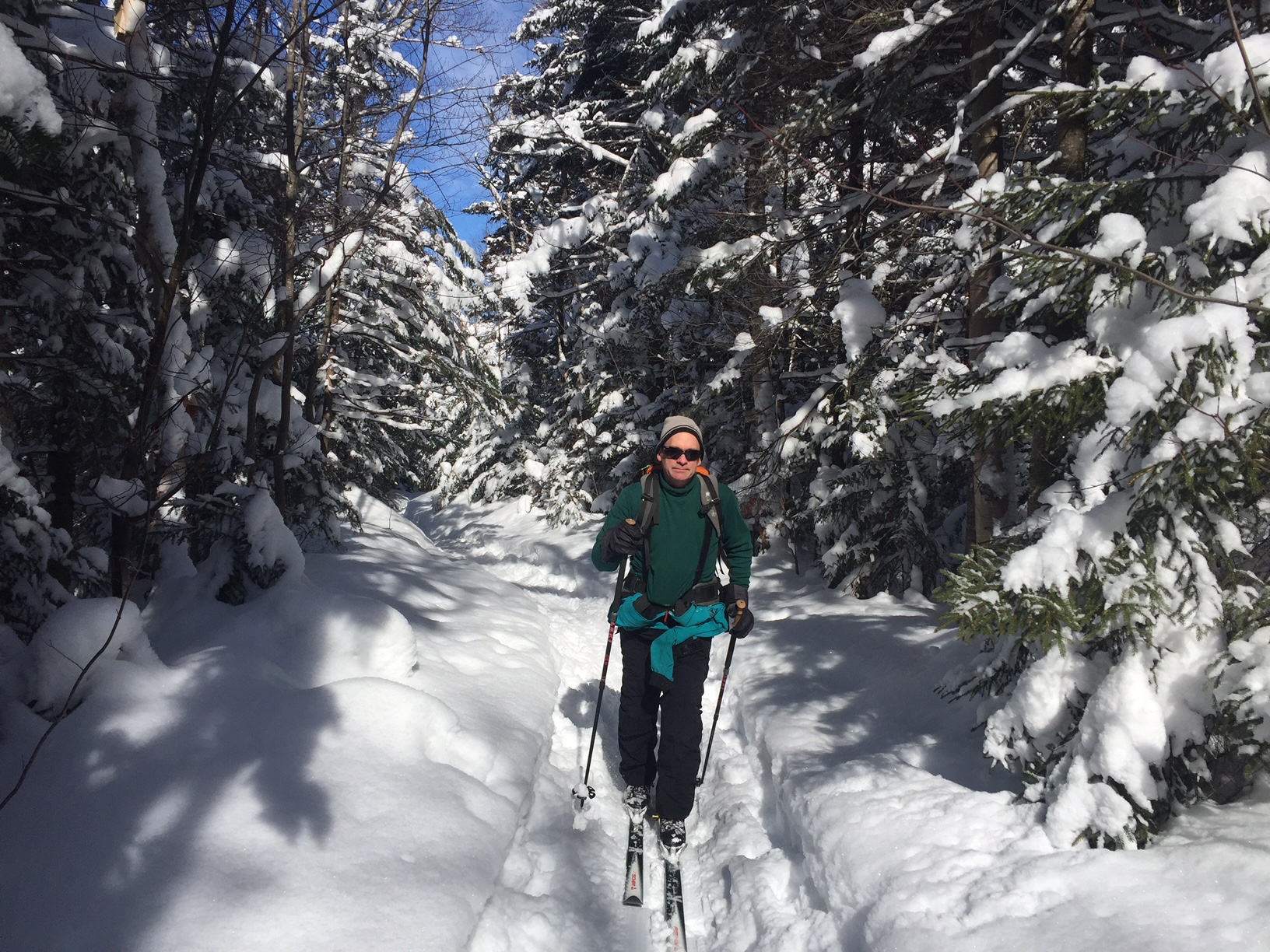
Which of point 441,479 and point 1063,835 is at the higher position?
point 1063,835

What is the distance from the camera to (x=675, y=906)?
3.42 m

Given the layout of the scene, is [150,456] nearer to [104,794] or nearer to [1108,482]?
[104,794]

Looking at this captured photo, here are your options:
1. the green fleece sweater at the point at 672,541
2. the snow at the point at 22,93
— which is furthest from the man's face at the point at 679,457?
the snow at the point at 22,93

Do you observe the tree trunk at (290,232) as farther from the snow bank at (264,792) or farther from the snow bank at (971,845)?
the snow bank at (971,845)

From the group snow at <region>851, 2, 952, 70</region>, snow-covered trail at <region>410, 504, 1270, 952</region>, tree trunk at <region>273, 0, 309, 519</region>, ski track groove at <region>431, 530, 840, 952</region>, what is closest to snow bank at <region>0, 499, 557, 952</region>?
ski track groove at <region>431, 530, 840, 952</region>

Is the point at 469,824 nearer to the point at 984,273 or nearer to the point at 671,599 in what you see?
the point at 671,599

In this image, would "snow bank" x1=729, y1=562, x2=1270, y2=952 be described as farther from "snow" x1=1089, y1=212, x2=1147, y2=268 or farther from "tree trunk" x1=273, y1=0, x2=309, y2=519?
"tree trunk" x1=273, y1=0, x2=309, y2=519

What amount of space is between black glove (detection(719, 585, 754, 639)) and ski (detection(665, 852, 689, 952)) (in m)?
1.40

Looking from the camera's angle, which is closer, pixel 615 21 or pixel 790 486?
pixel 790 486

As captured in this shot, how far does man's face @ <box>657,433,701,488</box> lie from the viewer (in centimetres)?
403

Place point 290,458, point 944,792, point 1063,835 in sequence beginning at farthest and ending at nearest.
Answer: point 290,458, point 944,792, point 1063,835

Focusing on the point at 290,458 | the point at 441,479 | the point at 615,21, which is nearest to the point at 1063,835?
the point at 290,458

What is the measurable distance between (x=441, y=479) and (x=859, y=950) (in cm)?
3321

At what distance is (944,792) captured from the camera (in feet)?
11.3
